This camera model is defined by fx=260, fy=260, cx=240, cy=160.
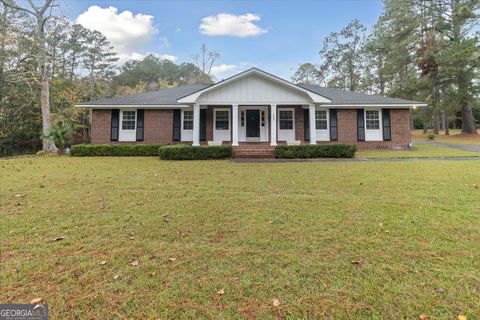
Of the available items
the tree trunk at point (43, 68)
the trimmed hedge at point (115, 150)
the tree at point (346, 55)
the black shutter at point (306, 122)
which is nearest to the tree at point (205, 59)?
the tree at point (346, 55)

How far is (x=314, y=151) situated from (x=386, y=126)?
7333 millimetres

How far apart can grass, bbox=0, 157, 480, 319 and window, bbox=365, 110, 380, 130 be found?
11.9 metres

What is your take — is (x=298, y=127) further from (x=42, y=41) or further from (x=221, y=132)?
(x=42, y=41)

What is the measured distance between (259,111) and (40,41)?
15219 millimetres

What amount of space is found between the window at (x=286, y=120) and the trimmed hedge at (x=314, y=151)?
14.3ft

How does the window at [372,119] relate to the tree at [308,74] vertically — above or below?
below

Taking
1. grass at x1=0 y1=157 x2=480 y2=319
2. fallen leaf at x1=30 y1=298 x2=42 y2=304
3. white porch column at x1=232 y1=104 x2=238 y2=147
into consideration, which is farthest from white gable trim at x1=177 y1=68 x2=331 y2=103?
fallen leaf at x1=30 y1=298 x2=42 y2=304

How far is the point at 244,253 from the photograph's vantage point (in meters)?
3.00

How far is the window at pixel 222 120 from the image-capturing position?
1681 cm

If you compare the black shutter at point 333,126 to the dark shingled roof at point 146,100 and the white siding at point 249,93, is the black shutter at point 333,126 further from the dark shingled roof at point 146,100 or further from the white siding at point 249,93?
the dark shingled roof at point 146,100

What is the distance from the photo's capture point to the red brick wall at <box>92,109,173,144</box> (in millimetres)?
16484

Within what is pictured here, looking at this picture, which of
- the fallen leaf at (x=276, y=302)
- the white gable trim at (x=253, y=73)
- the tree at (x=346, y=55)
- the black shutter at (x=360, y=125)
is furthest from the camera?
the tree at (x=346, y=55)

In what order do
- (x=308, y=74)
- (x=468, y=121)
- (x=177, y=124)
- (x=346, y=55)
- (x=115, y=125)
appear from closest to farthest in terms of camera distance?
(x=115, y=125)
(x=177, y=124)
(x=468, y=121)
(x=346, y=55)
(x=308, y=74)

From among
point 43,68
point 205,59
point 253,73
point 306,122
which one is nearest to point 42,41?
point 43,68
